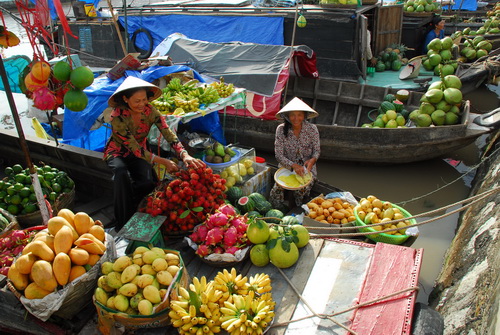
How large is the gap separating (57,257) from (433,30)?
41.8ft

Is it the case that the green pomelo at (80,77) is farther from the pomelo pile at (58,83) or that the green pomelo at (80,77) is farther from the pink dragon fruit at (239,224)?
the pink dragon fruit at (239,224)

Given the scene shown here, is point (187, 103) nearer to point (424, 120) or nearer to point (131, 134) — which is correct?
point (131, 134)

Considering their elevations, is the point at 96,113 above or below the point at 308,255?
above

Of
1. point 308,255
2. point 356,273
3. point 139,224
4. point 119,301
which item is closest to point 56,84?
point 139,224

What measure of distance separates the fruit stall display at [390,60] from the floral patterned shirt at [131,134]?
8166 mm

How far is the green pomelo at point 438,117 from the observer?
6.09 meters

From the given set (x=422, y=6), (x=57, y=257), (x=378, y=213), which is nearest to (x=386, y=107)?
(x=378, y=213)

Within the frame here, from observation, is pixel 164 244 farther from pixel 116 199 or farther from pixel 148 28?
pixel 148 28

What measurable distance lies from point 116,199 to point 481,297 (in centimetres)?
337

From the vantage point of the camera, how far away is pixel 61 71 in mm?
2943

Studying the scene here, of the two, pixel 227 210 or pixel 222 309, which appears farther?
pixel 227 210

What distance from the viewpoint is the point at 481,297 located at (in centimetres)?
274

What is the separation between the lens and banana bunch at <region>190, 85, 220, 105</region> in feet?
15.2

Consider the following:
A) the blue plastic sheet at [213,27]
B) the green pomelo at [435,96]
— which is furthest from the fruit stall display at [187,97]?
the blue plastic sheet at [213,27]
